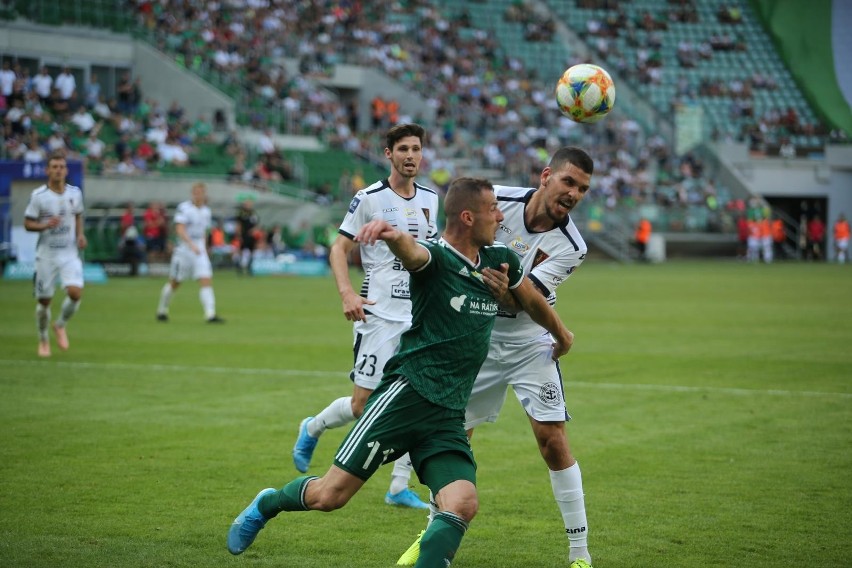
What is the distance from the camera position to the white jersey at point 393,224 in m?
8.34

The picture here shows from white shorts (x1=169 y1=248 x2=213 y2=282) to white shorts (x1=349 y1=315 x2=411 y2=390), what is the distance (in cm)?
1316

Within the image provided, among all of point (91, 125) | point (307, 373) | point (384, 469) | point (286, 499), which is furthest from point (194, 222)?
point (91, 125)

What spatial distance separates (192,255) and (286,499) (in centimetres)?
1599

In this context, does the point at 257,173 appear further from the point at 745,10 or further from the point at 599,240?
A: the point at 745,10

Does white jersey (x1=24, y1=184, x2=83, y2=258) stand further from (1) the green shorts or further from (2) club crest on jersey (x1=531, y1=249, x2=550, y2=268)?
(1) the green shorts

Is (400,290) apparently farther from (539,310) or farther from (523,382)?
(539,310)

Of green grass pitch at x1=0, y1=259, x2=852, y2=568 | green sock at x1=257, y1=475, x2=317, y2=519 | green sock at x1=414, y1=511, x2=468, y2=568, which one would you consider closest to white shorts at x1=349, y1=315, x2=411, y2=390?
green grass pitch at x1=0, y1=259, x2=852, y2=568

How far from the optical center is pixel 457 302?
5633 mm

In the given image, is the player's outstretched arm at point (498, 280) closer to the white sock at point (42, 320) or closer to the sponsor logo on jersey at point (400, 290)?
the sponsor logo on jersey at point (400, 290)

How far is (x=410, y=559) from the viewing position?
6371mm

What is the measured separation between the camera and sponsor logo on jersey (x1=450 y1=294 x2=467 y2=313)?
5629 mm

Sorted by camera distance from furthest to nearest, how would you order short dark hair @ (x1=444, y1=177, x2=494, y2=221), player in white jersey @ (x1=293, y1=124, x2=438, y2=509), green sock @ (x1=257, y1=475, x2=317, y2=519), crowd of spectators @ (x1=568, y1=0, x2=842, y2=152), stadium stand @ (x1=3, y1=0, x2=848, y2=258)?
crowd of spectators @ (x1=568, y1=0, x2=842, y2=152), stadium stand @ (x1=3, y1=0, x2=848, y2=258), player in white jersey @ (x1=293, y1=124, x2=438, y2=509), green sock @ (x1=257, y1=475, x2=317, y2=519), short dark hair @ (x1=444, y1=177, x2=494, y2=221)

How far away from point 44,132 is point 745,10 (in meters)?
40.1

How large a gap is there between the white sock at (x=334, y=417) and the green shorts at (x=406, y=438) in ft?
8.30
